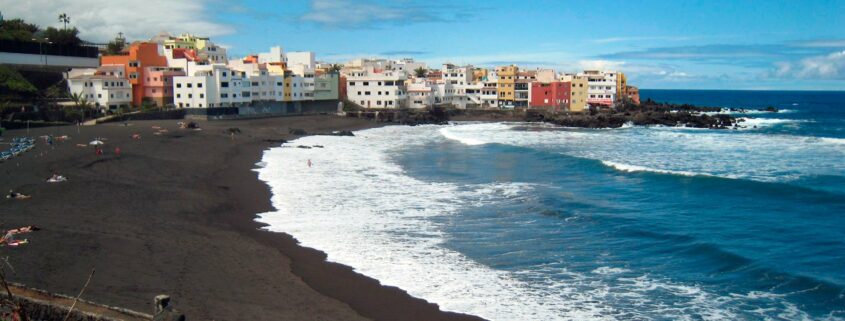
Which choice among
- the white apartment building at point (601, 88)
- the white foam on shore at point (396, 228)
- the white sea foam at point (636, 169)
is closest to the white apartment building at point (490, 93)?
the white apartment building at point (601, 88)

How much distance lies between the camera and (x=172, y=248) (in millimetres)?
14320

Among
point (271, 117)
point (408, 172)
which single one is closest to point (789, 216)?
point (408, 172)

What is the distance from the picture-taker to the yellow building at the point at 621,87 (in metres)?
81.1

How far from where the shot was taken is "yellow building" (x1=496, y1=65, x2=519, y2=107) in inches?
3125

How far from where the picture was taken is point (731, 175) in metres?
26.8

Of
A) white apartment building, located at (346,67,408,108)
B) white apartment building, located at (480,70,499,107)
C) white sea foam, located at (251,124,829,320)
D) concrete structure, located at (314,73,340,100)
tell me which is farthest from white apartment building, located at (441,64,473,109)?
white sea foam, located at (251,124,829,320)

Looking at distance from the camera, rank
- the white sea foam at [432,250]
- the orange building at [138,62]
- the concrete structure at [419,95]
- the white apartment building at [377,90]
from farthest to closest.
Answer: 1. the concrete structure at [419,95]
2. the white apartment building at [377,90]
3. the orange building at [138,62]
4. the white sea foam at [432,250]

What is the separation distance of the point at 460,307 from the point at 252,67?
53.9 metres

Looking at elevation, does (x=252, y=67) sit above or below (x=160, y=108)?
above

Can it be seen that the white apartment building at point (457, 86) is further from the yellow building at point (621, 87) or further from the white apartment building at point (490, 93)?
the yellow building at point (621, 87)

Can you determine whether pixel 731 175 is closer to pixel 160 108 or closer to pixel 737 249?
pixel 737 249

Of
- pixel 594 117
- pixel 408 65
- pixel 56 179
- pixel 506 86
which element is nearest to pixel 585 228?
pixel 56 179

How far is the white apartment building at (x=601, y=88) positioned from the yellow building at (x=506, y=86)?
810 centimetres

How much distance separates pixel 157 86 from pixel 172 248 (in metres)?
43.4
